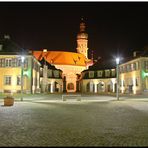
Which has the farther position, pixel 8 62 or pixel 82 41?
pixel 82 41

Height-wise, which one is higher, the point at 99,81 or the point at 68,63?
the point at 68,63

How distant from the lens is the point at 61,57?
107312 millimetres

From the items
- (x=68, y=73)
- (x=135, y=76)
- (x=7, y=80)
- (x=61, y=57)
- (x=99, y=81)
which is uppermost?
(x=61, y=57)

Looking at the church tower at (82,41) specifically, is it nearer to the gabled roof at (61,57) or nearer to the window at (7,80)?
the gabled roof at (61,57)

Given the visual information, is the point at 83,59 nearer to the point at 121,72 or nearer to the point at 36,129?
the point at 121,72

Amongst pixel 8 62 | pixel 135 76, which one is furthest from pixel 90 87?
pixel 8 62

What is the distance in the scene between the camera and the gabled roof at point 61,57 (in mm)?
103387

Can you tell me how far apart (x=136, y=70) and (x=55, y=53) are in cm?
5800

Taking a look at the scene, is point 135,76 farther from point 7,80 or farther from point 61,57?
point 61,57

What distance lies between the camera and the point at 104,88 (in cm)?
7750

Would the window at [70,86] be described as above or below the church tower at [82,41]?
below

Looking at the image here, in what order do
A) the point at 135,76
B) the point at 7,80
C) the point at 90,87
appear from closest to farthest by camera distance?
1. the point at 7,80
2. the point at 135,76
3. the point at 90,87

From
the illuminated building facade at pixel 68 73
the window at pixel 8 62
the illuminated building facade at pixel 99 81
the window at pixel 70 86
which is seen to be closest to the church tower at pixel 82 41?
the illuminated building facade at pixel 68 73

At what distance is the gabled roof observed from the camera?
103 metres
